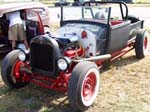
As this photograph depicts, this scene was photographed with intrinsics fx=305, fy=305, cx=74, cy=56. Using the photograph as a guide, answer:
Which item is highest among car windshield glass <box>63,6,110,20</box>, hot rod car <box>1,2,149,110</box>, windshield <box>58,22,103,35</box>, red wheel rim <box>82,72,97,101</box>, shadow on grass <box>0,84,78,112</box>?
car windshield glass <box>63,6,110,20</box>

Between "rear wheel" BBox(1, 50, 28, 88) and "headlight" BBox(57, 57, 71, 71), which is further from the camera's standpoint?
"rear wheel" BBox(1, 50, 28, 88)

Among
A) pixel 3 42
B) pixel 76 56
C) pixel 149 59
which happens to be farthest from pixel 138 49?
pixel 3 42

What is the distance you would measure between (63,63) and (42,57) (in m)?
0.54

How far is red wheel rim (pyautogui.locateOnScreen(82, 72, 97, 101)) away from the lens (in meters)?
4.79

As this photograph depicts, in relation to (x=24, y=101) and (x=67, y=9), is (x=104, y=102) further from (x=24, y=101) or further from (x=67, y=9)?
(x=67, y=9)

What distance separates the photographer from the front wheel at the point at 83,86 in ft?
14.6

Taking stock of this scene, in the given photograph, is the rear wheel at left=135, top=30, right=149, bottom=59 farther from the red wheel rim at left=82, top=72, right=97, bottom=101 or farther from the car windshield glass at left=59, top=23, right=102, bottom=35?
the red wheel rim at left=82, top=72, right=97, bottom=101

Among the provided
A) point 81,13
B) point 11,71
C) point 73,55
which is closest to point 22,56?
point 11,71

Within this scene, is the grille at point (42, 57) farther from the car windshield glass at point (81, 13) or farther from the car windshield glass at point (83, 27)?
the car windshield glass at point (81, 13)

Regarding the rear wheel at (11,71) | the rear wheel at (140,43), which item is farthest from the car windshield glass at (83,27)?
the rear wheel at (140,43)

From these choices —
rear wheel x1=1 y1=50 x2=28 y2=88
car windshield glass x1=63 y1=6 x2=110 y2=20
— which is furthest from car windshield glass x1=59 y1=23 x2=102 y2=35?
rear wheel x1=1 y1=50 x2=28 y2=88

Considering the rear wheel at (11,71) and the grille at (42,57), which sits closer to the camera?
the grille at (42,57)

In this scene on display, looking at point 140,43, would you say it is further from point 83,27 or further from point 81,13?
point 83,27

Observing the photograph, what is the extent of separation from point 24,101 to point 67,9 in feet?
7.42
